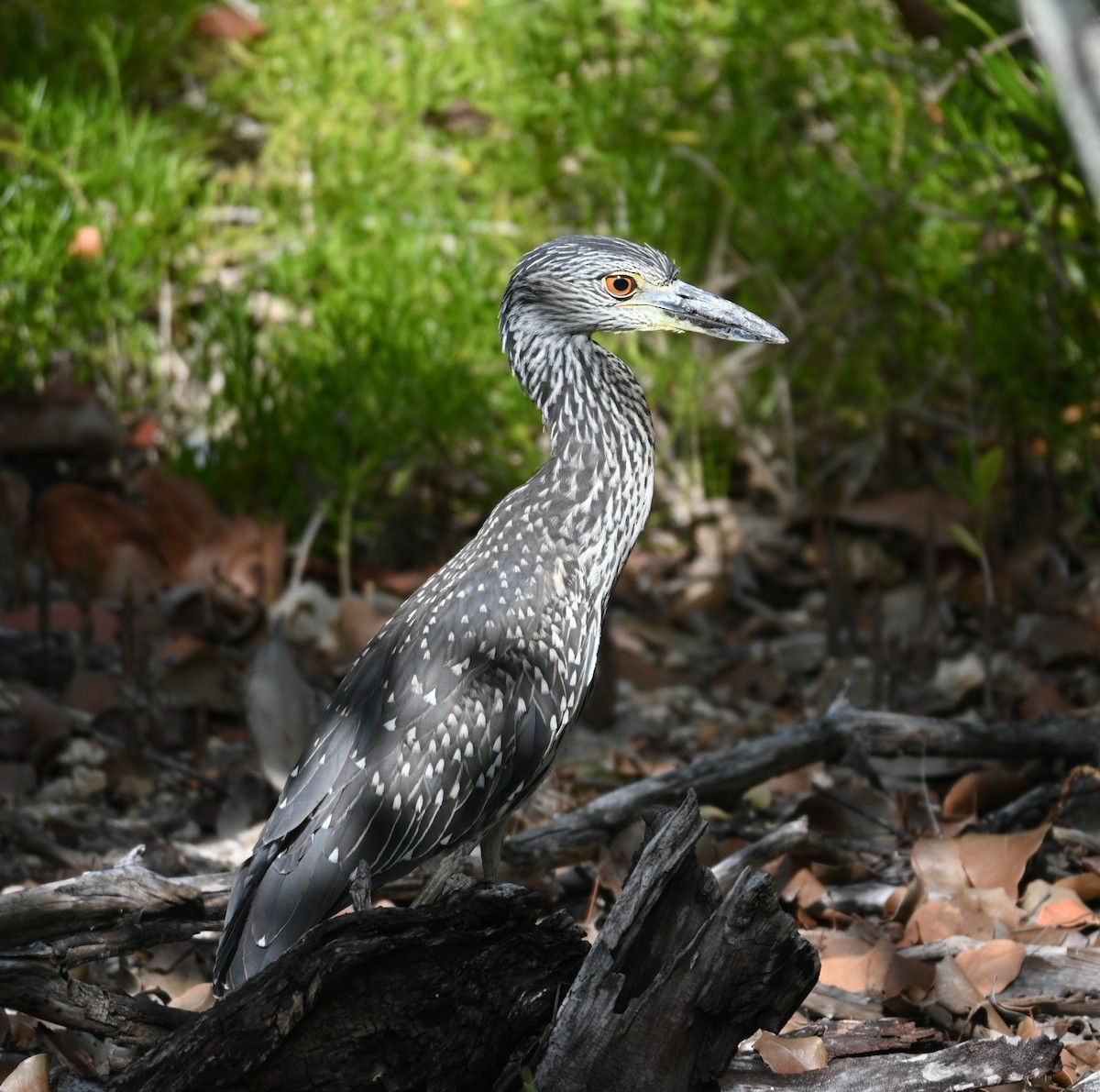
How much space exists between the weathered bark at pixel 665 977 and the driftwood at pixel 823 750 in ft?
4.01

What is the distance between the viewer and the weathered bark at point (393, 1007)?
2340 millimetres

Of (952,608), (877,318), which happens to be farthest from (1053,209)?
(952,608)

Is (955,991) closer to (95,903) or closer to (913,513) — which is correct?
(95,903)

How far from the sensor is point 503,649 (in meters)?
3.39

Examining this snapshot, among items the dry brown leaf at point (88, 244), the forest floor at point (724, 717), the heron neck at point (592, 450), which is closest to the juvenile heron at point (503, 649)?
the heron neck at point (592, 450)

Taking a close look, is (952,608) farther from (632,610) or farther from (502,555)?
(502,555)

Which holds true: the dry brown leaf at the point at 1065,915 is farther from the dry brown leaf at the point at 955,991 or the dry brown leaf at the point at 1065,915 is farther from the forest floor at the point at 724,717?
the dry brown leaf at the point at 955,991

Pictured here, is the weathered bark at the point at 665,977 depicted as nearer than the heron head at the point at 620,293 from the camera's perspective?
Yes

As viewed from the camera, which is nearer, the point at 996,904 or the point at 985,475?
the point at 996,904

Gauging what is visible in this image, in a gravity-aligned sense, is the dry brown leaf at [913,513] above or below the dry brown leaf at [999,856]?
above

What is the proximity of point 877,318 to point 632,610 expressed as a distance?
1.67 metres

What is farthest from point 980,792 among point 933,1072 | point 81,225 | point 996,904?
point 81,225

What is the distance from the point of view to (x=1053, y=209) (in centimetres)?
527

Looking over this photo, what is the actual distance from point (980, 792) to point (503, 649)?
153cm
